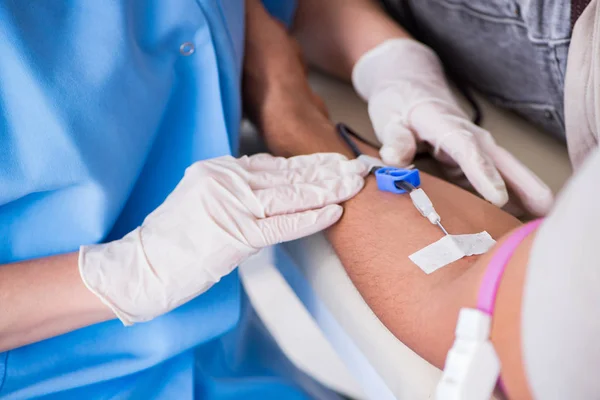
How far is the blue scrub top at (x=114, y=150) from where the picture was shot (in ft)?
2.57

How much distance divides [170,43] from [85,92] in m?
0.19

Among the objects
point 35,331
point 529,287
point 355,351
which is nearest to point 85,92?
point 35,331

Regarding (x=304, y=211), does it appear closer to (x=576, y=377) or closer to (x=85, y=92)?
(x=85, y=92)

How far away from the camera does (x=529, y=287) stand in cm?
44

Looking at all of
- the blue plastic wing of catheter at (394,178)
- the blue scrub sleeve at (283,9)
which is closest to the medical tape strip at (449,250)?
the blue plastic wing of catheter at (394,178)

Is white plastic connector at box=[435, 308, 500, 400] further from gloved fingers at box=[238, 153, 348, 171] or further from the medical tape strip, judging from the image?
gloved fingers at box=[238, 153, 348, 171]

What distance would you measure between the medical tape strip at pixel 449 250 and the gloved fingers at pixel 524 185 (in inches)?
6.4

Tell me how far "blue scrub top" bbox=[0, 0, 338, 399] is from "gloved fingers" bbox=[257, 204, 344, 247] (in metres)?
0.15

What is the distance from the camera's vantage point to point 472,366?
472 mm

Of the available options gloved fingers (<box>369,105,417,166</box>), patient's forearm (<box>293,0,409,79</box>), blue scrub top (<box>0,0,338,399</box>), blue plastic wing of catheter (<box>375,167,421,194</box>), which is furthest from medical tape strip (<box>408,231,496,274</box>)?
patient's forearm (<box>293,0,409,79</box>)

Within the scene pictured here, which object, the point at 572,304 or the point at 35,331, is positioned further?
the point at 35,331

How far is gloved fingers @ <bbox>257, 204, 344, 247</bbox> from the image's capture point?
81 cm

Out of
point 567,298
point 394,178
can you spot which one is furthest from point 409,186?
point 567,298

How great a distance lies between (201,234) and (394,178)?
0.29 metres
